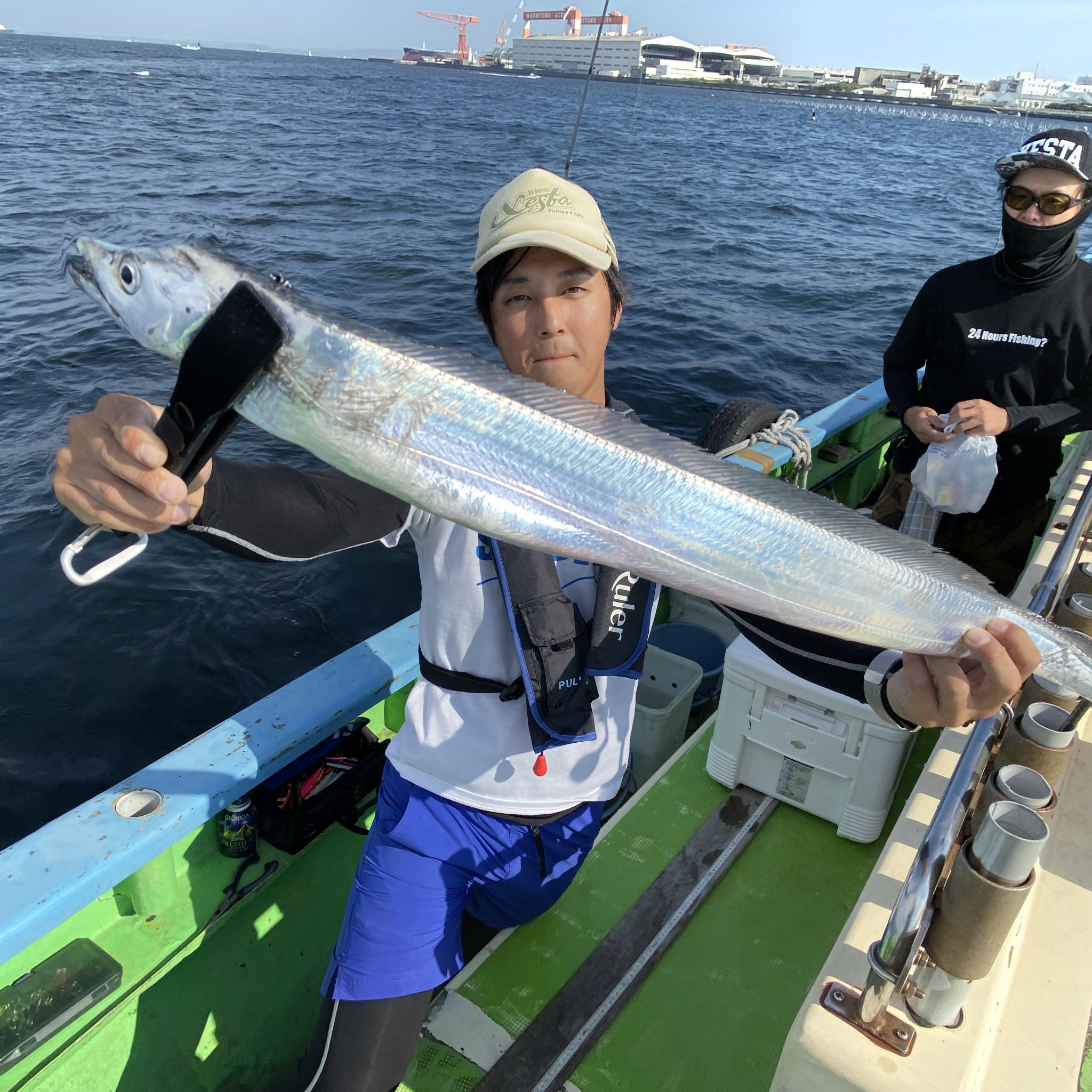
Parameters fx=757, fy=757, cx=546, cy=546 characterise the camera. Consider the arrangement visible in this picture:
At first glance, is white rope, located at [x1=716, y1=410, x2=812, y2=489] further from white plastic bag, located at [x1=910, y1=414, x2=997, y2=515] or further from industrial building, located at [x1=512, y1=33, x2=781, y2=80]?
industrial building, located at [x1=512, y1=33, x2=781, y2=80]

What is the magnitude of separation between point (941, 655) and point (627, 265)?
16.7m

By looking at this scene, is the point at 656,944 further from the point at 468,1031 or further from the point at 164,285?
the point at 164,285

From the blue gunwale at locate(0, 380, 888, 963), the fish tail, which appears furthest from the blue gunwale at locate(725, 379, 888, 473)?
the fish tail

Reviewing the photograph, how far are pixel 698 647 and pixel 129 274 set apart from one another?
3921mm

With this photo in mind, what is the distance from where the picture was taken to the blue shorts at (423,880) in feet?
6.86

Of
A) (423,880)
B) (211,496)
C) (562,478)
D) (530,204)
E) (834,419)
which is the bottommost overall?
(423,880)

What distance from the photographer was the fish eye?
1.29 m

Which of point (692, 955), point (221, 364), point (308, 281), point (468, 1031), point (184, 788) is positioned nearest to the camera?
point (221, 364)

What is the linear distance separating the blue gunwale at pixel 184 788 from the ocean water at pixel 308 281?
1590 mm

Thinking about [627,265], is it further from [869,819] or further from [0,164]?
[0,164]

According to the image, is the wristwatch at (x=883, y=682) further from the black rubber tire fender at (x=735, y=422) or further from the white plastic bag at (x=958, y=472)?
the white plastic bag at (x=958, y=472)

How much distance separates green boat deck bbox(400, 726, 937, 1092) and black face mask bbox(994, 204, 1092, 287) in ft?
8.83

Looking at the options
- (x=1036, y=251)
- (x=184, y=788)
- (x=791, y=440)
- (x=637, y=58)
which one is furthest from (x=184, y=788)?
(x=637, y=58)

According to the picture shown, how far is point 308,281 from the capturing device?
13906mm
